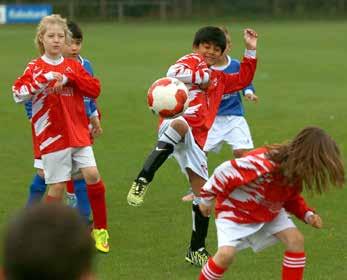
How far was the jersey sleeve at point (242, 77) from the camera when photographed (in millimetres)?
8000

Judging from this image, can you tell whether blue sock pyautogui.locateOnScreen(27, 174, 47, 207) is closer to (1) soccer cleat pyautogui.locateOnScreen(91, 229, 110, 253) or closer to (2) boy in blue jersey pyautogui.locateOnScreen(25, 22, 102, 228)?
(2) boy in blue jersey pyautogui.locateOnScreen(25, 22, 102, 228)

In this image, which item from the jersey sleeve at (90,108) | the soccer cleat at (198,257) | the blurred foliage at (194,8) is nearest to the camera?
the soccer cleat at (198,257)

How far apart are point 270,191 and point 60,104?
7.22 ft

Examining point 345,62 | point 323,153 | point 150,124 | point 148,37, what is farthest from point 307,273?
point 148,37

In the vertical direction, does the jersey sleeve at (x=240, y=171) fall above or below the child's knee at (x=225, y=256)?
above

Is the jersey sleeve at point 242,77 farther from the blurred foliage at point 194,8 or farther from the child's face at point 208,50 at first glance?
the blurred foliage at point 194,8

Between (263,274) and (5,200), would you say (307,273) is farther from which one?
(5,200)

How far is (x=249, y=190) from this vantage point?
556 cm

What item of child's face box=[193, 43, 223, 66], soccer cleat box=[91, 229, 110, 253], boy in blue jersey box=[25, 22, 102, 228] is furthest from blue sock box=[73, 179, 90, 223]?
child's face box=[193, 43, 223, 66]

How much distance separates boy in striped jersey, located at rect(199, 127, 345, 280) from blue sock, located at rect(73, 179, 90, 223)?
243 cm

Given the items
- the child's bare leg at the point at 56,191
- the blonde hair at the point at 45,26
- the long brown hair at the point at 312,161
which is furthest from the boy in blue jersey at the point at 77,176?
the long brown hair at the point at 312,161

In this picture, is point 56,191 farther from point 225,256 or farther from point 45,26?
point 225,256

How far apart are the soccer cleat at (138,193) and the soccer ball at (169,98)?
1.76ft

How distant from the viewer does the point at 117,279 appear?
670 centimetres
